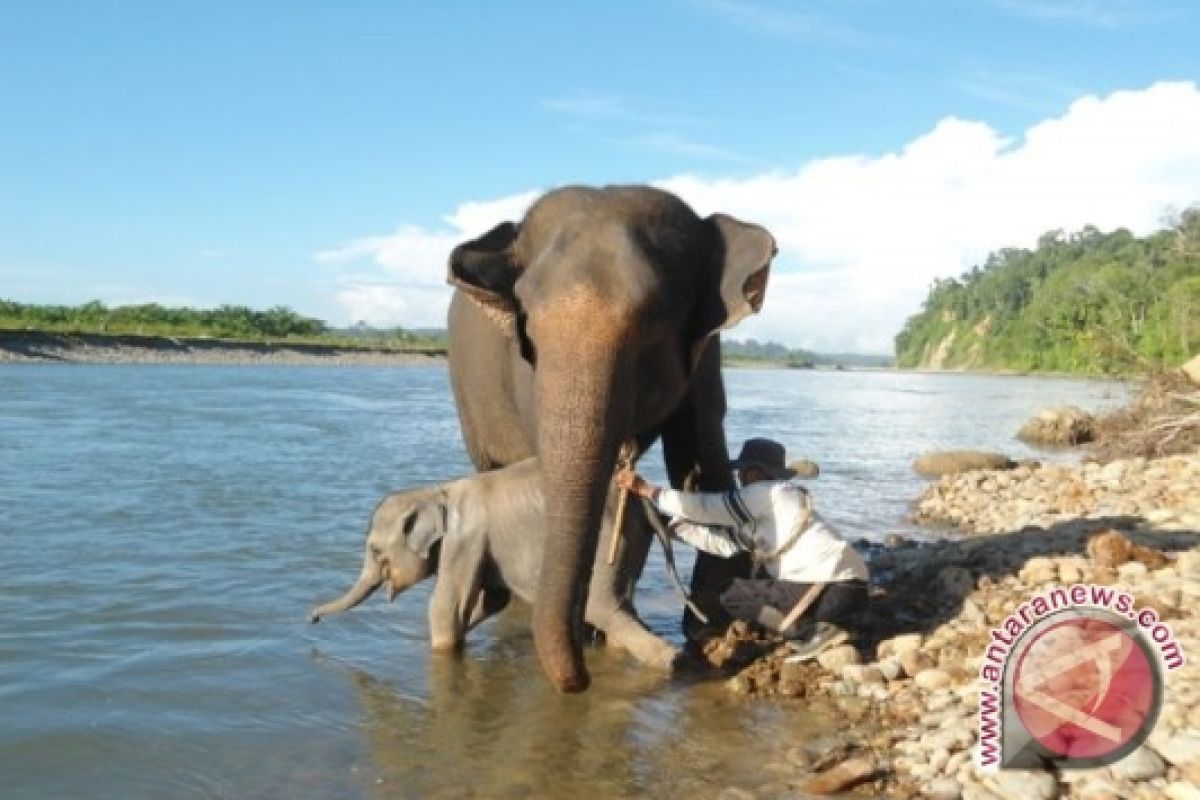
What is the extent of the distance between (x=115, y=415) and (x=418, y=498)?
Answer: 21999 mm

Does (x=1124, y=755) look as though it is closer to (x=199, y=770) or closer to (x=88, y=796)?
(x=199, y=770)

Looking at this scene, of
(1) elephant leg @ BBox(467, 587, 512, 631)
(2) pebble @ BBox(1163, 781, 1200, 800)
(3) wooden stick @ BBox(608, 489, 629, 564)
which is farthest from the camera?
(1) elephant leg @ BBox(467, 587, 512, 631)

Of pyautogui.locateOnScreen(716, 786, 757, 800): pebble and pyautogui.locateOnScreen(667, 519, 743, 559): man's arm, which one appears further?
pyautogui.locateOnScreen(667, 519, 743, 559): man's arm

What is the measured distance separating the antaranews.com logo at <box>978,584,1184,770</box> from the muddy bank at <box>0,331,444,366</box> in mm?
56076

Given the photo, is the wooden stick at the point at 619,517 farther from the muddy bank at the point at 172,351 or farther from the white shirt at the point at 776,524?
the muddy bank at the point at 172,351

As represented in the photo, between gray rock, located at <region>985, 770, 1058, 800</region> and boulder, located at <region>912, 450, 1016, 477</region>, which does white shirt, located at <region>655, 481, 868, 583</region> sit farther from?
boulder, located at <region>912, 450, 1016, 477</region>

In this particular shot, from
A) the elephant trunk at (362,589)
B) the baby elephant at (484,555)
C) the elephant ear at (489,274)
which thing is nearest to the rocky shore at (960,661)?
the baby elephant at (484,555)

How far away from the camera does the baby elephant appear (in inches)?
277

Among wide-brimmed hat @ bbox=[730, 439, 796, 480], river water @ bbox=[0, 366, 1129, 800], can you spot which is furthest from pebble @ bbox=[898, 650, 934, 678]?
wide-brimmed hat @ bbox=[730, 439, 796, 480]

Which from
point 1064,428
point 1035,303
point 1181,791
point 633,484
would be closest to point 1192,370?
point 1064,428

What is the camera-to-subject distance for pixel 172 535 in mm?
11570

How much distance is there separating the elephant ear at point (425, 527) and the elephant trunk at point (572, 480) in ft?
5.86

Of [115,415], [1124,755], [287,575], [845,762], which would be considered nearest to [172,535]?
[287,575]

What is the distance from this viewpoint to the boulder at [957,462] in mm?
20031
